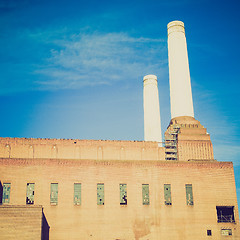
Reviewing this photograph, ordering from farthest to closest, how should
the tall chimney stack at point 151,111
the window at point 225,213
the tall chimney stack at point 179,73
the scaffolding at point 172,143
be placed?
the tall chimney stack at point 151,111 → the tall chimney stack at point 179,73 → the scaffolding at point 172,143 → the window at point 225,213

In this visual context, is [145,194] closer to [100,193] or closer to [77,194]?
[100,193]

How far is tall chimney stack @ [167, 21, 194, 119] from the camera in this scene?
38625 mm

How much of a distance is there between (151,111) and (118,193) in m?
19.8

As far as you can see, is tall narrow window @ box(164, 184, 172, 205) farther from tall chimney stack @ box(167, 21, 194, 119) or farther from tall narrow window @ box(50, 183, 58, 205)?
tall narrow window @ box(50, 183, 58, 205)

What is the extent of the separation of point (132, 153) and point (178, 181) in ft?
23.5

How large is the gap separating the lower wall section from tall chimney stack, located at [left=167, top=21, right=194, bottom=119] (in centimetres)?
1919

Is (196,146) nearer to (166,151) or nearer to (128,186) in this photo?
(166,151)

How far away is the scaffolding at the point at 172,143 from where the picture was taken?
1468 inches

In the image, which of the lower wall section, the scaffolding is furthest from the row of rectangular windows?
the scaffolding

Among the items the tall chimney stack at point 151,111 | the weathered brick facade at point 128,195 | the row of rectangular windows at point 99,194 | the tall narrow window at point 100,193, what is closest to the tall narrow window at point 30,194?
the row of rectangular windows at point 99,194

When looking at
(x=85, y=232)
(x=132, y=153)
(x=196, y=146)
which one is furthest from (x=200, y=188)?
(x=85, y=232)

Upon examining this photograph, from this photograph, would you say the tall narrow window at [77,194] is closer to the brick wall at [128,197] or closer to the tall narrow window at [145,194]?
the brick wall at [128,197]

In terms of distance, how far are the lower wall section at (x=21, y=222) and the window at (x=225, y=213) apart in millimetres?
16873

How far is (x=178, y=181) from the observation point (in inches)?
1281
